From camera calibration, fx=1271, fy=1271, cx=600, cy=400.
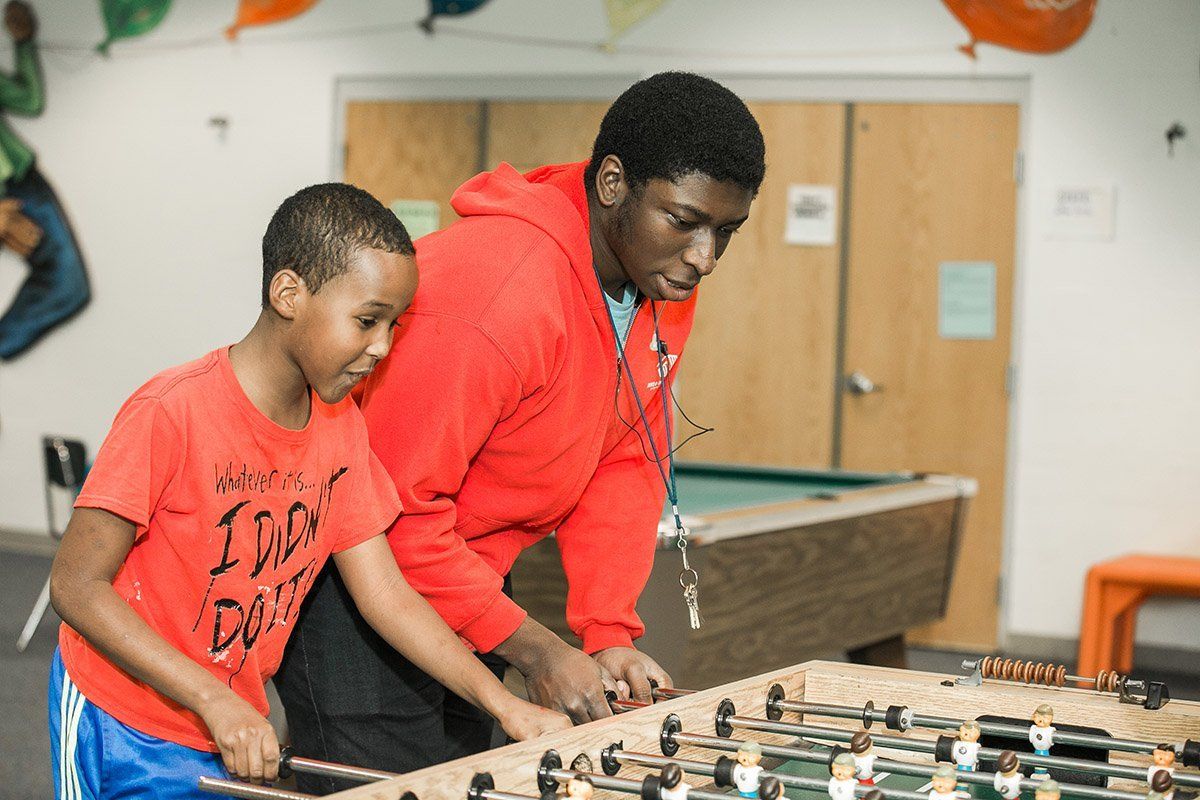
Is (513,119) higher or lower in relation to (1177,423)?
higher

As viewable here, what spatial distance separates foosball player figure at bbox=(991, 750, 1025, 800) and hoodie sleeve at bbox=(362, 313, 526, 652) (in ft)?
2.03

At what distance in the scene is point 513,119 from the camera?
18.6 ft

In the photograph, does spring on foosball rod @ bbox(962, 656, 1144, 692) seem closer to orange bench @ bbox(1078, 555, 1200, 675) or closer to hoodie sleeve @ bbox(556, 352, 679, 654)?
hoodie sleeve @ bbox(556, 352, 679, 654)

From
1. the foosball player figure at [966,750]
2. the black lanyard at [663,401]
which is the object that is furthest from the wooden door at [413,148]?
the foosball player figure at [966,750]

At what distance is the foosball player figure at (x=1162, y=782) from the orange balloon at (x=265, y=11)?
5517 mm

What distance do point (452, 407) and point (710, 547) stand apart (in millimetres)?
1335

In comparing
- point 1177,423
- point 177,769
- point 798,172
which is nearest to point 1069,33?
point 798,172

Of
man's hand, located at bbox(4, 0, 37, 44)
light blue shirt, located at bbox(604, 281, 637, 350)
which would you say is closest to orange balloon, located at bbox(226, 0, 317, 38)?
man's hand, located at bbox(4, 0, 37, 44)

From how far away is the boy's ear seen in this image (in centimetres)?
145

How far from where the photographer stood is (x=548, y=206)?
5.39 feet

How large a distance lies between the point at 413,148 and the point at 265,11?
1.02 metres

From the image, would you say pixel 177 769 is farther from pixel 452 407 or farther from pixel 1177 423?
pixel 1177 423

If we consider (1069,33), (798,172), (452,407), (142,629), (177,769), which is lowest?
(177,769)

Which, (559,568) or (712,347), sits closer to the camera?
(559,568)
